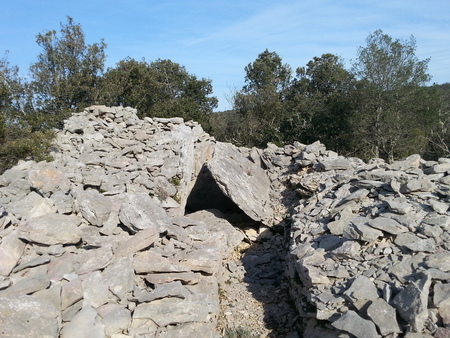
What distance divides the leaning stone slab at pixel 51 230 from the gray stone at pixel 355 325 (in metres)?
4.97

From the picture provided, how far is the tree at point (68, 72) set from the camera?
1806 centimetres

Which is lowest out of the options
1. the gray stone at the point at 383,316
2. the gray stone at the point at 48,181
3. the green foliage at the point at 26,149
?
the gray stone at the point at 383,316

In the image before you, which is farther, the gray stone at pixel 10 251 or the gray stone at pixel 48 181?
the gray stone at pixel 48 181

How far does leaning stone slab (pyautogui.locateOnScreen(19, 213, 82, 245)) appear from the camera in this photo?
713 centimetres

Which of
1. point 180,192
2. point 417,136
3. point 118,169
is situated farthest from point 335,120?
point 118,169

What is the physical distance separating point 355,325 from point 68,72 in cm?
1765

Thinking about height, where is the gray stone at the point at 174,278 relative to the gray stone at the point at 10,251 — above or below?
below

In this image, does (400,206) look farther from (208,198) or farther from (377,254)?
(208,198)

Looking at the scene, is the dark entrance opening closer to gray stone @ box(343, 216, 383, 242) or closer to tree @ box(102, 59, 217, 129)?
gray stone @ box(343, 216, 383, 242)

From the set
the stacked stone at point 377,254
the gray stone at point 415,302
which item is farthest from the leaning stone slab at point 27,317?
the gray stone at point 415,302

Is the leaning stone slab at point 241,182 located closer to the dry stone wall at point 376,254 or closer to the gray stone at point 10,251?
the dry stone wall at point 376,254

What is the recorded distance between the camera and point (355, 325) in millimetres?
5602

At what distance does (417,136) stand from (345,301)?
54.2ft

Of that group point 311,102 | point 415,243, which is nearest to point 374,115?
point 311,102
